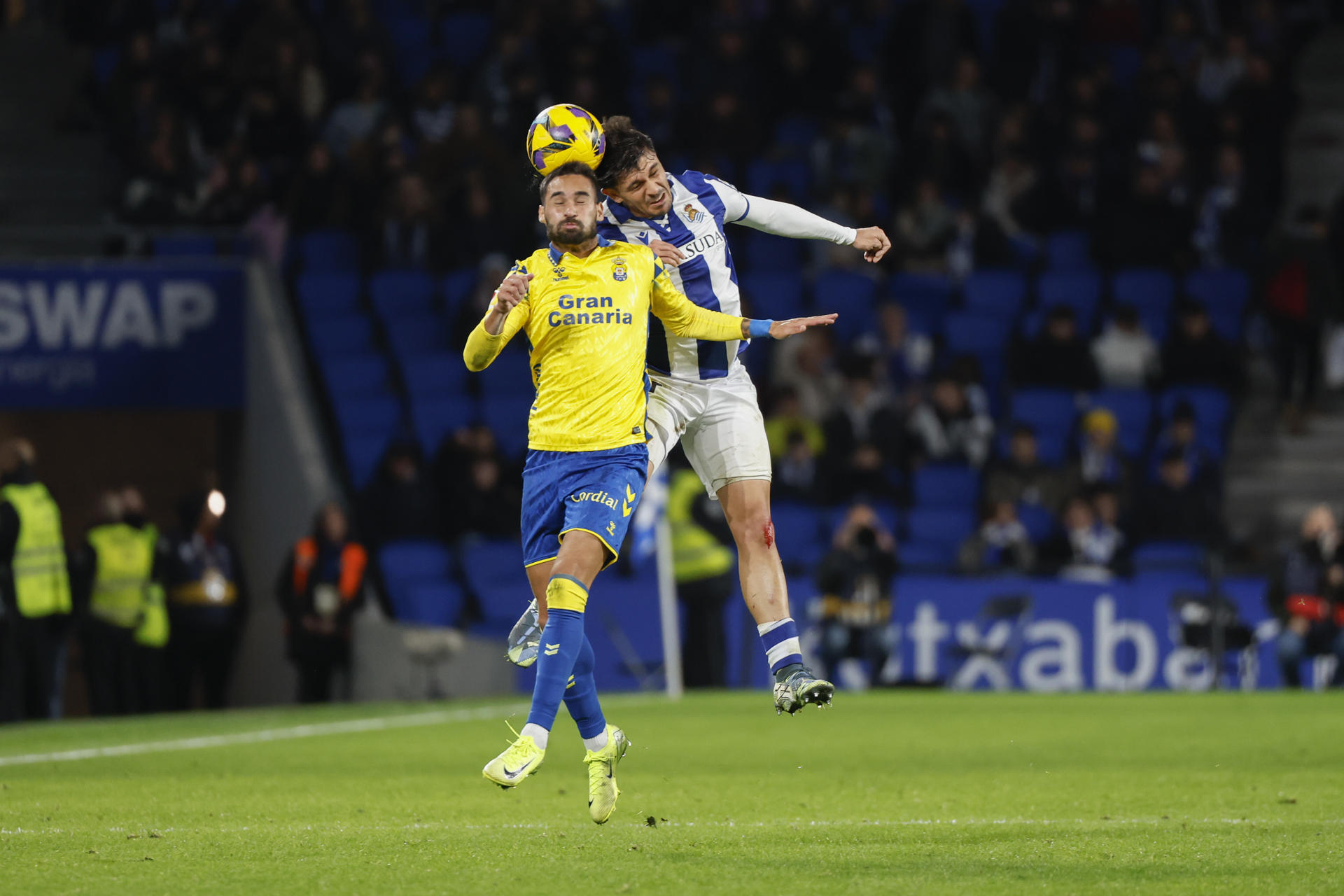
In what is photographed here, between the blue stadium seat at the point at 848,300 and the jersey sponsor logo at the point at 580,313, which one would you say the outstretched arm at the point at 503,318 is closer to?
the jersey sponsor logo at the point at 580,313

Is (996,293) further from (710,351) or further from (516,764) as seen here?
(516,764)

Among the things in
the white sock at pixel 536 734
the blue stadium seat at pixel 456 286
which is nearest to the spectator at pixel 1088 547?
the blue stadium seat at pixel 456 286

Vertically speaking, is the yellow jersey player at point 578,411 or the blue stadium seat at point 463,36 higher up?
the blue stadium seat at point 463,36

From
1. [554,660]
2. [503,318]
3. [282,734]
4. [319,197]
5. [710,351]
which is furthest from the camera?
[319,197]

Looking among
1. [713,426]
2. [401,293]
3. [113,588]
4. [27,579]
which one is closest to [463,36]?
[401,293]

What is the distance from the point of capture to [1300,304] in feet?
57.5

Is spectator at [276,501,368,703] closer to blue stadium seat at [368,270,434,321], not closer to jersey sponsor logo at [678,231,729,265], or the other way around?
blue stadium seat at [368,270,434,321]

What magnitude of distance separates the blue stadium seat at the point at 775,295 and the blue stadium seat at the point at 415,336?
9.54 feet

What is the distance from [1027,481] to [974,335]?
2.00 metres

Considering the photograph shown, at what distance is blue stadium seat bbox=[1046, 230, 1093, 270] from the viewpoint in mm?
18891

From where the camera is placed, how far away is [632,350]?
6934mm

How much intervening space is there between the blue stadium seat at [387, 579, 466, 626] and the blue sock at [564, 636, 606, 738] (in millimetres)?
9610

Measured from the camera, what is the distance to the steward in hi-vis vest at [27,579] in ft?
47.1

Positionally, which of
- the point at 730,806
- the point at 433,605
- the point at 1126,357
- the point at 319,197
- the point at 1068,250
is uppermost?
the point at 319,197
